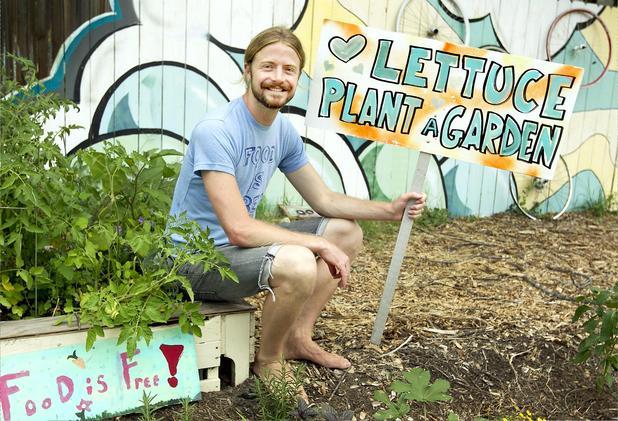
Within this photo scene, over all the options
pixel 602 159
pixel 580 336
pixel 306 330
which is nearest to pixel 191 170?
pixel 306 330

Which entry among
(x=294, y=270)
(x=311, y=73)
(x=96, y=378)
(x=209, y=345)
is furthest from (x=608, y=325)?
(x=311, y=73)

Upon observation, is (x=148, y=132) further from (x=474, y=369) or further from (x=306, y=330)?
(x=474, y=369)

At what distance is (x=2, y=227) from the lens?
2.33 m

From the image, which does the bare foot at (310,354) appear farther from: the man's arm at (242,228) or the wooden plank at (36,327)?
the wooden plank at (36,327)

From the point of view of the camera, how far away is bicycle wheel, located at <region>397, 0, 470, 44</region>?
566 centimetres

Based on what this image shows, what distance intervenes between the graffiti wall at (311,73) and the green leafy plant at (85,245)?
6.53ft

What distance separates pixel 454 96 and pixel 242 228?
1.14 meters

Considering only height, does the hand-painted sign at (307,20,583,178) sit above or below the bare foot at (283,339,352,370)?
above

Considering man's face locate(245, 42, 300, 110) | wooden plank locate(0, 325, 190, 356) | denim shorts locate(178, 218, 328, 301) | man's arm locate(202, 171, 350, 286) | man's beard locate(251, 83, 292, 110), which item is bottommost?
wooden plank locate(0, 325, 190, 356)

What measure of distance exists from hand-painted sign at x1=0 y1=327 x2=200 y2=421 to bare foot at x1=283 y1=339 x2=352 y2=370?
490 mm

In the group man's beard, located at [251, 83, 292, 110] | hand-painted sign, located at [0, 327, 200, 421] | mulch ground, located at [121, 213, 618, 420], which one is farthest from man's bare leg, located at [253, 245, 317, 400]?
man's beard, located at [251, 83, 292, 110]

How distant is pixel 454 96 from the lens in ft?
9.96

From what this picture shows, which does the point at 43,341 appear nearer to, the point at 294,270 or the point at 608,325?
the point at 294,270

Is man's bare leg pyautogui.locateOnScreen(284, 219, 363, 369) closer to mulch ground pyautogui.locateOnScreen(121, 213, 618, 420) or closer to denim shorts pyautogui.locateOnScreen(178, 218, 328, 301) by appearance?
mulch ground pyautogui.locateOnScreen(121, 213, 618, 420)
